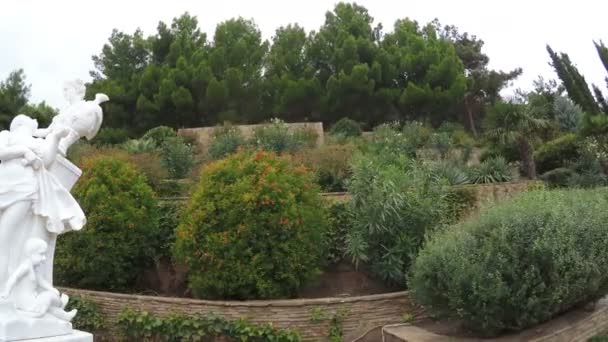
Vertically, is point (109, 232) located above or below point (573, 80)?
below

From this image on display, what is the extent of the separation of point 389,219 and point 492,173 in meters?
5.45

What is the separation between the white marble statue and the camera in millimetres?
4641

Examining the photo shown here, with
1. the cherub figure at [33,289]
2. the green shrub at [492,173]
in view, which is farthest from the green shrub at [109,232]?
the green shrub at [492,173]

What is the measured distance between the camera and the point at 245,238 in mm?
7105

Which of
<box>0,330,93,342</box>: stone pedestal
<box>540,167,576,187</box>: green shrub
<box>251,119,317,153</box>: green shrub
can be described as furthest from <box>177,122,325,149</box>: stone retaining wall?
<box>0,330,93,342</box>: stone pedestal

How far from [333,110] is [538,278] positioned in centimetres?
1971

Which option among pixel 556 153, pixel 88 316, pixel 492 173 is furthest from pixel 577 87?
pixel 88 316

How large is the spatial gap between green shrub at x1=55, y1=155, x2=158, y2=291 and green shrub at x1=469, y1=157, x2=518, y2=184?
21.5 ft

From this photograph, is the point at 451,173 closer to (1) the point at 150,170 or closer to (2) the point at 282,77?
(1) the point at 150,170

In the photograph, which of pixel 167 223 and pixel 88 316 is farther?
pixel 167 223

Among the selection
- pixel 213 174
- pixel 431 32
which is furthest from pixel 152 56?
pixel 213 174

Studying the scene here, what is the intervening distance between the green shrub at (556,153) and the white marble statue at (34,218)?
12.5 metres

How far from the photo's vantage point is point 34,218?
4.91m

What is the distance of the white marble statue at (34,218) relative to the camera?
4.64m
